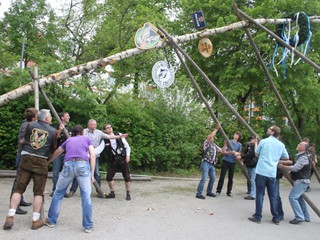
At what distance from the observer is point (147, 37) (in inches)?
293

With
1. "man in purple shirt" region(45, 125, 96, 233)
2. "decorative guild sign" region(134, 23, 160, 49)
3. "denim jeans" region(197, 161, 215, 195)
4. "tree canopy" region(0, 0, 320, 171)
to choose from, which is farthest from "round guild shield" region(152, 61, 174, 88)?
"tree canopy" region(0, 0, 320, 171)

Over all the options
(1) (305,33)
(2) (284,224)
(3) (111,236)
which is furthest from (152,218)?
(1) (305,33)

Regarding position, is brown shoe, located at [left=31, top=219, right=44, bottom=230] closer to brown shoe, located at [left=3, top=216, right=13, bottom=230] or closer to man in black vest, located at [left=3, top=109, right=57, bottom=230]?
man in black vest, located at [left=3, top=109, right=57, bottom=230]

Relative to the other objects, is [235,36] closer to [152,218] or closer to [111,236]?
[152,218]

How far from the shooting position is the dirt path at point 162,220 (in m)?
5.29

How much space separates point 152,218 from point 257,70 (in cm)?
1061

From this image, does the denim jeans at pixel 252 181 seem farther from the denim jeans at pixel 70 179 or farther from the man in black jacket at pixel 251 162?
the denim jeans at pixel 70 179

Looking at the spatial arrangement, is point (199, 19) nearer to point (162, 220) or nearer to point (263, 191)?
point (263, 191)

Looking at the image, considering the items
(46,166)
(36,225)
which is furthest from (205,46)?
(36,225)

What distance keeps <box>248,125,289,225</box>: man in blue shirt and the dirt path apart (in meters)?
0.27

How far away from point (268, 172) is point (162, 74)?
3.18 m

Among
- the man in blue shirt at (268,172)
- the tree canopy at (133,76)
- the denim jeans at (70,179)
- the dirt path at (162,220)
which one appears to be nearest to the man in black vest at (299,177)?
the dirt path at (162,220)

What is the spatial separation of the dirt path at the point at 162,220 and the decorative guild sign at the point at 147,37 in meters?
3.53

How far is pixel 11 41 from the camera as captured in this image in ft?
47.2
